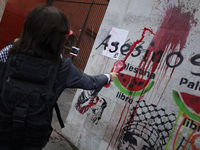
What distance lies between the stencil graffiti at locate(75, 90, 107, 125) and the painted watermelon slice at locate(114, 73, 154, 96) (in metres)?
0.45

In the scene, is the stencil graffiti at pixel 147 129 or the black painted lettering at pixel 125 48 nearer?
the stencil graffiti at pixel 147 129

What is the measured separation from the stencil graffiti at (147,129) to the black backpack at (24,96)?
61.6 inches

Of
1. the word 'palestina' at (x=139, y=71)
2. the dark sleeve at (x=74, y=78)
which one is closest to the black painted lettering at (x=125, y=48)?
the word 'palestina' at (x=139, y=71)

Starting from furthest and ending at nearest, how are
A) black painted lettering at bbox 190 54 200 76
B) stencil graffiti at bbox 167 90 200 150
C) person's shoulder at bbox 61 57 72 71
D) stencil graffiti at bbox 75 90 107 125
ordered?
1. stencil graffiti at bbox 75 90 107 125
2. black painted lettering at bbox 190 54 200 76
3. stencil graffiti at bbox 167 90 200 150
4. person's shoulder at bbox 61 57 72 71

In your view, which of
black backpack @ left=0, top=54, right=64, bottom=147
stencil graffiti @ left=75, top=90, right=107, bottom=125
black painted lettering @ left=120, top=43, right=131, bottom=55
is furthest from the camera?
stencil graffiti @ left=75, top=90, right=107, bottom=125

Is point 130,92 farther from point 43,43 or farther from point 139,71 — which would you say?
point 43,43

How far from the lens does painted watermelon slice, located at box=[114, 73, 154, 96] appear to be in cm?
251

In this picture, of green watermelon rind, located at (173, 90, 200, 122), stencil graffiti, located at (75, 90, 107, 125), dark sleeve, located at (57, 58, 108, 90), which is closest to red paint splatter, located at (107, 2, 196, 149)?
green watermelon rind, located at (173, 90, 200, 122)

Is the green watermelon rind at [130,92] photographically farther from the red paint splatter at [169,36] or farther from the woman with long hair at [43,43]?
the woman with long hair at [43,43]

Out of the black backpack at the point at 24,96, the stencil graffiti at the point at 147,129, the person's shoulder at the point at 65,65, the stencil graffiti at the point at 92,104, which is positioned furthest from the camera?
the stencil graffiti at the point at 92,104

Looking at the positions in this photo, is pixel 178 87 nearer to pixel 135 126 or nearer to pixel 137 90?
pixel 137 90

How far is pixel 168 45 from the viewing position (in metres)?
2.39

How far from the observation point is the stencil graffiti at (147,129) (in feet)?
7.31

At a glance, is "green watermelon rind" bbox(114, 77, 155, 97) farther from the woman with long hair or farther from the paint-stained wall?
the woman with long hair
